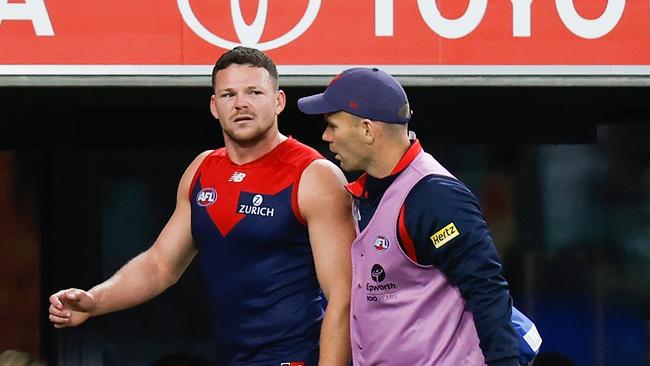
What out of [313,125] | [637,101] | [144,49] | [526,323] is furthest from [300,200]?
[637,101]

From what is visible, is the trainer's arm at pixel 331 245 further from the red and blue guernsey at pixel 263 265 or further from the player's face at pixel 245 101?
the player's face at pixel 245 101

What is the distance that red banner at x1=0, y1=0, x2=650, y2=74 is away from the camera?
557cm

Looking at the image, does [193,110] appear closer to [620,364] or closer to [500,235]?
[500,235]

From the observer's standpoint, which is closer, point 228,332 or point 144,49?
point 228,332

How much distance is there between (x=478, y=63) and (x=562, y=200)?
1.24 meters

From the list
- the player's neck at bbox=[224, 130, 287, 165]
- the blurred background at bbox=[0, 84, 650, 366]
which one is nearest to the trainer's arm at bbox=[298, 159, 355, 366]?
the player's neck at bbox=[224, 130, 287, 165]

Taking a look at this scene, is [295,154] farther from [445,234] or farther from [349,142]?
[445,234]

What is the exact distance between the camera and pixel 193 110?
657 cm

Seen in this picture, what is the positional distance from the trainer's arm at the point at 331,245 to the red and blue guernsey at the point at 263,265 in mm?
55

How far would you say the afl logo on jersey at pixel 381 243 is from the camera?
4000mm

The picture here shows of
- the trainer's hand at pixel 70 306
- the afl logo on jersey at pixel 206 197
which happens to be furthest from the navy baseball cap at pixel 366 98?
the trainer's hand at pixel 70 306

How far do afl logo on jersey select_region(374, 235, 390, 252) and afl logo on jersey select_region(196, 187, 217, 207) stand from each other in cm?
76

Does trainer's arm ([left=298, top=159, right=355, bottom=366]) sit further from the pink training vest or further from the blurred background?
the blurred background

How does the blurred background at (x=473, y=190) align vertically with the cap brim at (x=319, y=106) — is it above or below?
below
